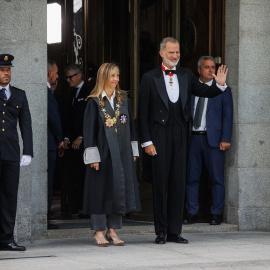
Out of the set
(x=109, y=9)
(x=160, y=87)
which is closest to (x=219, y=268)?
(x=160, y=87)

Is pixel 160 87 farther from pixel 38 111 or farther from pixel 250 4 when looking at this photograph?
pixel 250 4

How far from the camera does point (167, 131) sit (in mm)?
8930

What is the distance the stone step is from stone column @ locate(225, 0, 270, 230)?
0.28 meters

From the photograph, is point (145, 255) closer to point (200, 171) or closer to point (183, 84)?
point (183, 84)

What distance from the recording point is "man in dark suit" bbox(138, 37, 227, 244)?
891cm

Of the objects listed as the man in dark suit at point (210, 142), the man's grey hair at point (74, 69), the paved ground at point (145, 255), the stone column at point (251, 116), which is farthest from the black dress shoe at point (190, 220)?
the man's grey hair at point (74, 69)

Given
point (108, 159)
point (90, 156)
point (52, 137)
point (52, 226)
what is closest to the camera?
point (90, 156)

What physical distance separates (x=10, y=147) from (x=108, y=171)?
1.06 metres

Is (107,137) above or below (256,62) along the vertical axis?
below

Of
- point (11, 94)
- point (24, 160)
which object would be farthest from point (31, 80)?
point (24, 160)

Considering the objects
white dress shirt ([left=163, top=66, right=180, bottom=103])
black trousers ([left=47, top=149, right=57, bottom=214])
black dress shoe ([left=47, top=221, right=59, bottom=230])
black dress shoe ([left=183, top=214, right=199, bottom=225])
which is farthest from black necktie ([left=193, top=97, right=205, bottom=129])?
black dress shoe ([left=47, top=221, right=59, bottom=230])

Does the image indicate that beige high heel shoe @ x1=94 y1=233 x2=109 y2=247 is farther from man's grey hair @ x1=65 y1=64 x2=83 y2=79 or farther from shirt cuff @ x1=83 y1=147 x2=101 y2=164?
man's grey hair @ x1=65 y1=64 x2=83 y2=79

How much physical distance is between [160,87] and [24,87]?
152 centimetres

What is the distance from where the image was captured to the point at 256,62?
1038cm
